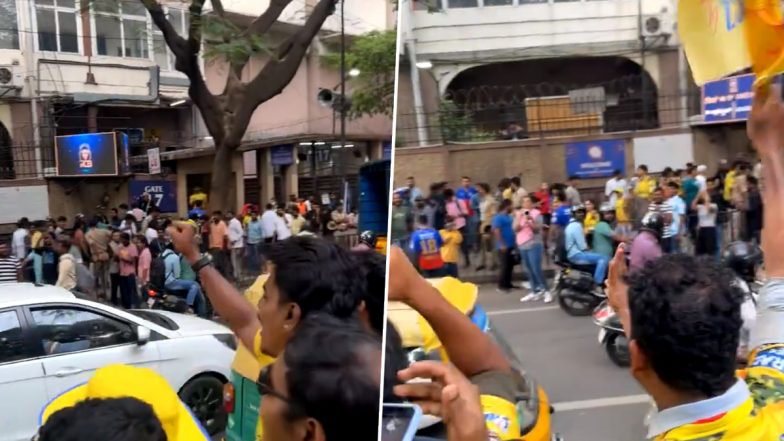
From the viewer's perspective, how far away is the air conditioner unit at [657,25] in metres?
0.80

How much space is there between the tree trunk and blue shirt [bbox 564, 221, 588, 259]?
53 cm

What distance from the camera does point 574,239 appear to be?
880 mm

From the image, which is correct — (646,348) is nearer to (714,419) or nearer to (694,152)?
(714,419)

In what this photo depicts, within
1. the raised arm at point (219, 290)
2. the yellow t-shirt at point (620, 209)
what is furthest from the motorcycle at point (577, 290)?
the raised arm at point (219, 290)

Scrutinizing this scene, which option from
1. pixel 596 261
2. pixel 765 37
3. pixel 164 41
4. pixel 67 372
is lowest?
pixel 67 372

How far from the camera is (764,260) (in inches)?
36.4

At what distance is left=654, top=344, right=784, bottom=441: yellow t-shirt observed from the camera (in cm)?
87

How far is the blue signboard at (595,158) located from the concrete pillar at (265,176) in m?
0.50

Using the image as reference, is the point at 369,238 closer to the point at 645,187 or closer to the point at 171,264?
the point at 645,187

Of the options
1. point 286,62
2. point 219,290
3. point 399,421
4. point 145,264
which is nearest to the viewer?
point 399,421

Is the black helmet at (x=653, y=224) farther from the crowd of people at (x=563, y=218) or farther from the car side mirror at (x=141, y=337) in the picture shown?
the car side mirror at (x=141, y=337)

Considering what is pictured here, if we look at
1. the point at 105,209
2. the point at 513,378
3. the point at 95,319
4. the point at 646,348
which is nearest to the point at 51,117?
the point at 105,209

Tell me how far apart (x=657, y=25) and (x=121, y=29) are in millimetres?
868

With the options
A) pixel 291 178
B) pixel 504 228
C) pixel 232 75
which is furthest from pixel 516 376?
pixel 232 75
